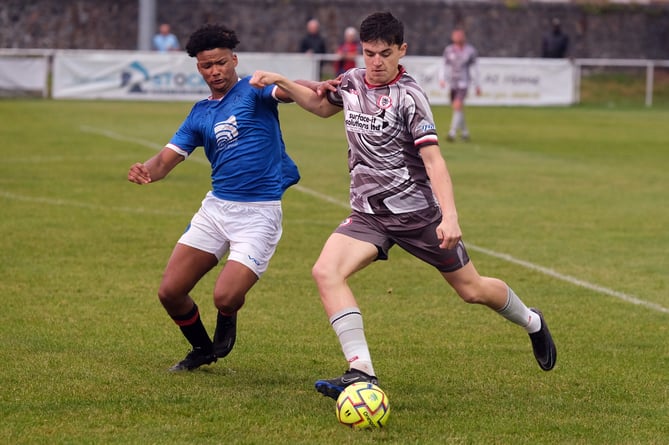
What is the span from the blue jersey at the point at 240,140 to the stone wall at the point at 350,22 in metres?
39.9

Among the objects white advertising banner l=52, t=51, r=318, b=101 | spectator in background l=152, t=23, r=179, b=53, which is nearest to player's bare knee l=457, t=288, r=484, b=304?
white advertising banner l=52, t=51, r=318, b=101

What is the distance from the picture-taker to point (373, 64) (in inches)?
255

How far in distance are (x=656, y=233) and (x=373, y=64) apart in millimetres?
7835

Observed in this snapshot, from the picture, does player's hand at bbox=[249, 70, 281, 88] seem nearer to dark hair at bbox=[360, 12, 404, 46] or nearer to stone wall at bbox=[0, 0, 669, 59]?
dark hair at bbox=[360, 12, 404, 46]

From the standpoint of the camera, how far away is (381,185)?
6.65 m

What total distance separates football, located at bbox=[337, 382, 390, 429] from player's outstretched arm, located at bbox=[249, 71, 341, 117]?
161cm

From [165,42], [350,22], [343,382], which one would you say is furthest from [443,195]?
[350,22]

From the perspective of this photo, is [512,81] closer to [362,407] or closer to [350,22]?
[350,22]

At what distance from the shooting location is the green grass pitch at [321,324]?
20.5ft

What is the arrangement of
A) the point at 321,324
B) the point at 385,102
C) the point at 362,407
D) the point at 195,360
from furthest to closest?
the point at 321,324, the point at 195,360, the point at 385,102, the point at 362,407

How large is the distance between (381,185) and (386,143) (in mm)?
232

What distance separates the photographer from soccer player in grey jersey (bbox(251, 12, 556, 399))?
6.38 metres

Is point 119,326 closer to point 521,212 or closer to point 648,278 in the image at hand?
point 648,278

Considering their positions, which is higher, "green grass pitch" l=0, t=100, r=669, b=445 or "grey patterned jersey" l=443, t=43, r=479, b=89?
"grey patterned jersey" l=443, t=43, r=479, b=89
